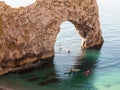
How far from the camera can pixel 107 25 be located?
141 m

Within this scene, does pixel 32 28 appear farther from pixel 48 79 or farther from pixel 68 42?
pixel 68 42

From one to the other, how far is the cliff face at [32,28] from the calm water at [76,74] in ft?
15.3

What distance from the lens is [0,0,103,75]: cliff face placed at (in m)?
75.1

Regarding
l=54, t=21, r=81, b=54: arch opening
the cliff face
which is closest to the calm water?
l=54, t=21, r=81, b=54: arch opening

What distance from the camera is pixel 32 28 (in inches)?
3137

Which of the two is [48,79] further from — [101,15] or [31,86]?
[101,15]

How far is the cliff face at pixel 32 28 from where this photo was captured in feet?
246

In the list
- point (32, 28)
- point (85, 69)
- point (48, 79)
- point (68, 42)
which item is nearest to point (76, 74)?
point (85, 69)

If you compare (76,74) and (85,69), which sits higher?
(85,69)

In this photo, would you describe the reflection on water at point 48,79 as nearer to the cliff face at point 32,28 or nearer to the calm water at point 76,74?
the calm water at point 76,74

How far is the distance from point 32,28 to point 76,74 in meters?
19.0

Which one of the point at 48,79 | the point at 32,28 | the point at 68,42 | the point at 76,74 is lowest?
the point at 48,79

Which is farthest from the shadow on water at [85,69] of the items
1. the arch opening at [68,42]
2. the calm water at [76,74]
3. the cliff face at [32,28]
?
the cliff face at [32,28]

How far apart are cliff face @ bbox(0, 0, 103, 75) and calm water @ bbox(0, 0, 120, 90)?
468cm
